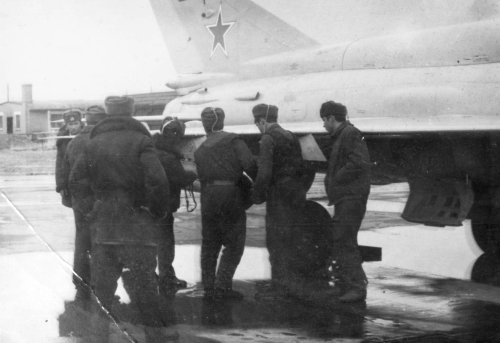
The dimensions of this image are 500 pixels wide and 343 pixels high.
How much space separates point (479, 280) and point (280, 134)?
72.9 inches

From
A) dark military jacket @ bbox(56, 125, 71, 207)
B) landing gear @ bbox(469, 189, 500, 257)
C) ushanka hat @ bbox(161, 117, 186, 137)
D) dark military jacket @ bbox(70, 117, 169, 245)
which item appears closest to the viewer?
dark military jacket @ bbox(70, 117, 169, 245)

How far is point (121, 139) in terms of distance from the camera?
2873mm

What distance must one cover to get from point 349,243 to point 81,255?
5.52ft

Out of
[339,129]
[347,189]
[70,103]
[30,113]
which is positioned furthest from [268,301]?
[30,113]

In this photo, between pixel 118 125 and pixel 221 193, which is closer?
pixel 118 125

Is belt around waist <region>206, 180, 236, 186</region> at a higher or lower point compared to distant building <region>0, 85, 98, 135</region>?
lower

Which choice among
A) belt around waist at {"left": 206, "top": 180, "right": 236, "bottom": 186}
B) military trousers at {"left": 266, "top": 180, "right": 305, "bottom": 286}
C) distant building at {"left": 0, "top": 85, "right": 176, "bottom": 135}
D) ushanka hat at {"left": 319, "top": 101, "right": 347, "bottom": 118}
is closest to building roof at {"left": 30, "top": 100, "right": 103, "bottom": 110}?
distant building at {"left": 0, "top": 85, "right": 176, "bottom": 135}

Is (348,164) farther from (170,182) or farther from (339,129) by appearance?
(170,182)

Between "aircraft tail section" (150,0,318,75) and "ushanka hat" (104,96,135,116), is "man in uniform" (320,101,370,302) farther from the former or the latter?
"ushanka hat" (104,96,135,116)

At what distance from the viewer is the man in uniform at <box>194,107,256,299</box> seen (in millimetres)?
3438

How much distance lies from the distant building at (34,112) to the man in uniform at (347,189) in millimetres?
1249

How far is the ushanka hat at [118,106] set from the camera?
296 cm

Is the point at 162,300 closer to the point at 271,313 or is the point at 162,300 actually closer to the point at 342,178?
the point at 271,313

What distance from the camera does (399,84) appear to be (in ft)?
13.1
